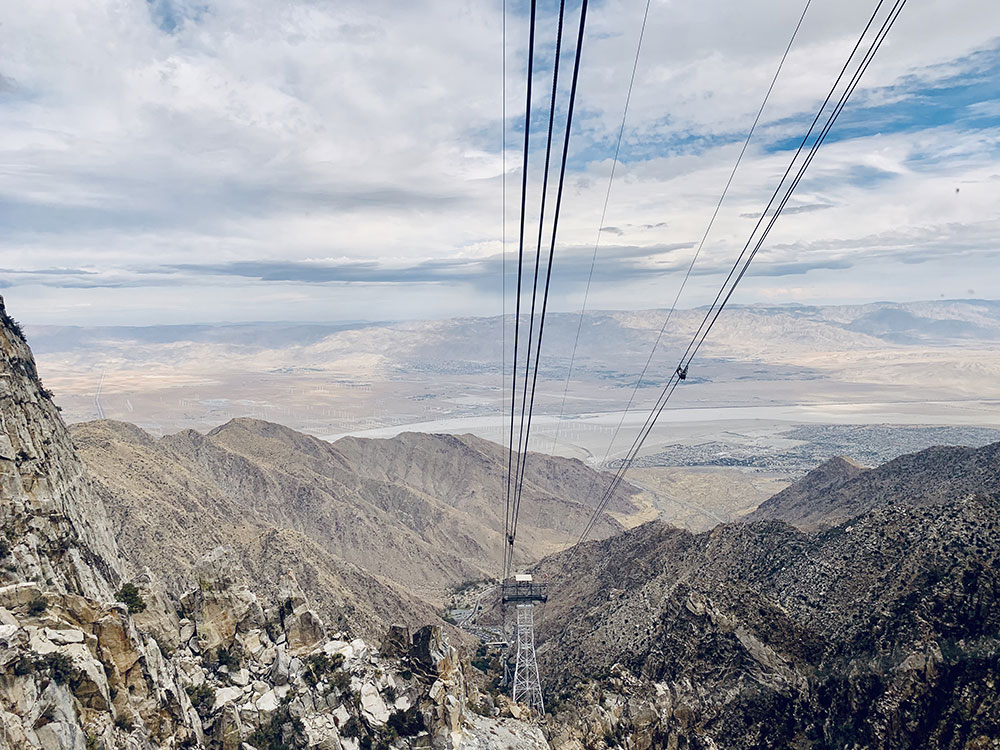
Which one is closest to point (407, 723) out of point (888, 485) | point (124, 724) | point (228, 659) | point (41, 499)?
point (228, 659)

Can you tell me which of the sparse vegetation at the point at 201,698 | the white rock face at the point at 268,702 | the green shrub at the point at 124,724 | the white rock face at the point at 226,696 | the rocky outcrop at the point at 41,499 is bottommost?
the white rock face at the point at 268,702

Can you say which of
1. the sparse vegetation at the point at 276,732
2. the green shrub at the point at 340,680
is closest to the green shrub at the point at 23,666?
the sparse vegetation at the point at 276,732

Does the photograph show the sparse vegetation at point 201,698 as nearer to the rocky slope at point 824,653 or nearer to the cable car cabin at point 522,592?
the rocky slope at point 824,653

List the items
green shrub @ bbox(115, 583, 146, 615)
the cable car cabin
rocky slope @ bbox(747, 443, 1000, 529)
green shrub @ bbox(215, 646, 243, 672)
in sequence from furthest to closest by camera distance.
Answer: rocky slope @ bbox(747, 443, 1000, 529)
the cable car cabin
green shrub @ bbox(215, 646, 243, 672)
green shrub @ bbox(115, 583, 146, 615)

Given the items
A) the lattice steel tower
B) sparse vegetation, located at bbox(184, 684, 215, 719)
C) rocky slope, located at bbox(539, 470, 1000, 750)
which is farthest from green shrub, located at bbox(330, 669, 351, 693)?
the lattice steel tower

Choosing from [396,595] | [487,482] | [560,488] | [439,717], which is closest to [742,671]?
[439,717]

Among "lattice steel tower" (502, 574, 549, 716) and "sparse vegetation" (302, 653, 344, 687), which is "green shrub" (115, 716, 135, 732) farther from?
"lattice steel tower" (502, 574, 549, 716)
